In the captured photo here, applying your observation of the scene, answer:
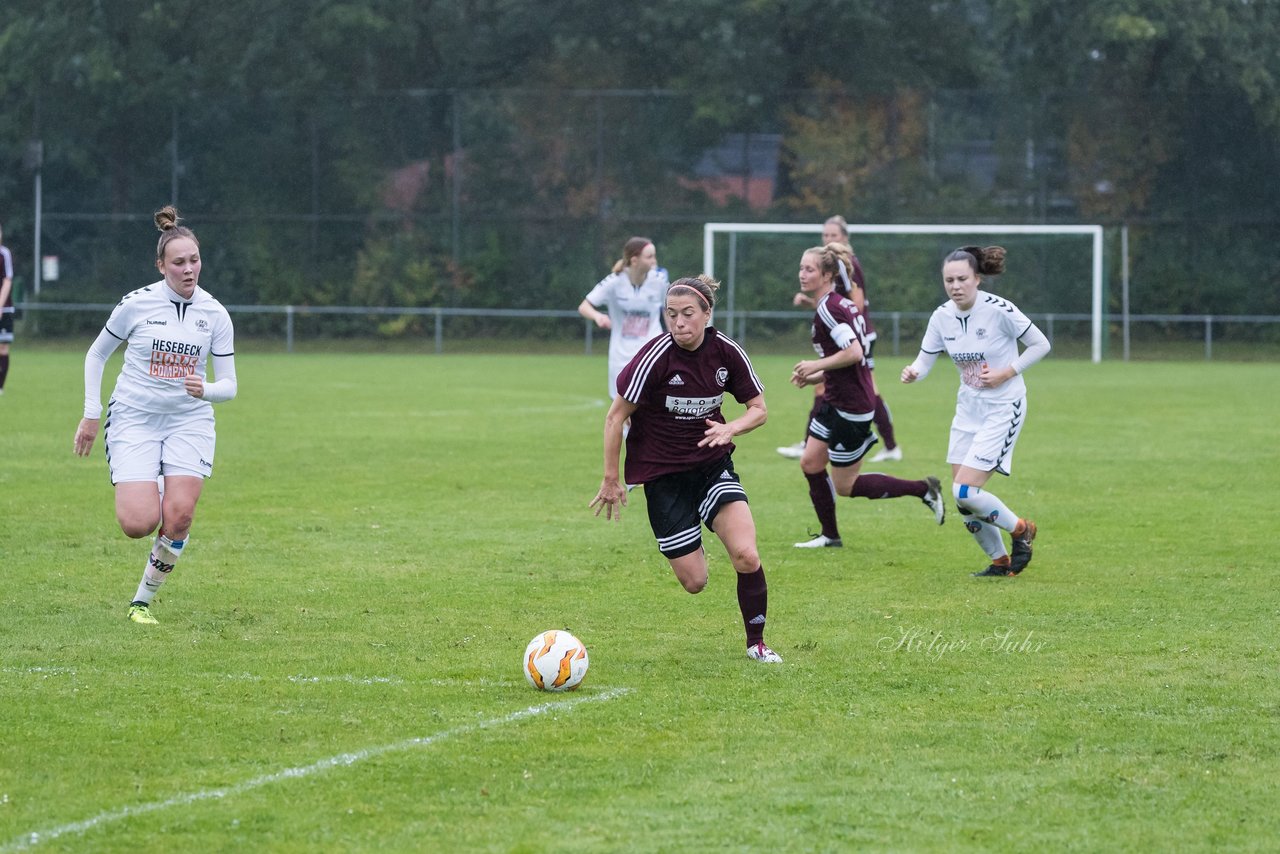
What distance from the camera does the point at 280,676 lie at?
674cm

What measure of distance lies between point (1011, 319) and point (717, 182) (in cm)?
2855

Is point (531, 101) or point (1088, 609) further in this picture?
point (531, 101)

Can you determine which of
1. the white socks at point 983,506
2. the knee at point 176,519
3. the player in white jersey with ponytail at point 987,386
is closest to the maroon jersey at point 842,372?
the player in white jersey with ponytail at point 987,386

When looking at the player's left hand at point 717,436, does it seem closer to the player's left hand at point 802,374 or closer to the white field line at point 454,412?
the player's left hand at point 802,374

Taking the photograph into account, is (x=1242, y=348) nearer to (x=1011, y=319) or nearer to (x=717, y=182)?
(x=717, y=182)

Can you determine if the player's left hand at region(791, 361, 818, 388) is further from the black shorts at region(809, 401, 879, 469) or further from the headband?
the headband

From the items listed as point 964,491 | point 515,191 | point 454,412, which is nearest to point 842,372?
point 964,491

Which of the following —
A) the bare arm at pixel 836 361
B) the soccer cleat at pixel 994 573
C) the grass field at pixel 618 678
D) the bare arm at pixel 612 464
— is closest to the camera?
the grass field at pixel 618 678

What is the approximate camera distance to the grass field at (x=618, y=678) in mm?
4910

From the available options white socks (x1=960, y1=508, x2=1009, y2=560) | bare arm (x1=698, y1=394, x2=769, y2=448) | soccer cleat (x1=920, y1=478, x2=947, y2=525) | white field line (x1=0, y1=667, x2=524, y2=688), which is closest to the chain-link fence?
soccer cleat (x1=920, y1=478, x2=947, y2=525)

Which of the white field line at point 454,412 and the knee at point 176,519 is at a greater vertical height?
the knee at point 176,519

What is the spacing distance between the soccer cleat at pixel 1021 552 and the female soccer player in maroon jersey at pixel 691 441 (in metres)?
2.70

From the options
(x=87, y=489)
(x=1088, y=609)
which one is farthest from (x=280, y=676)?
(x=87, y=489)

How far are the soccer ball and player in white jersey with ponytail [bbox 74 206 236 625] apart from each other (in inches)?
85.9
